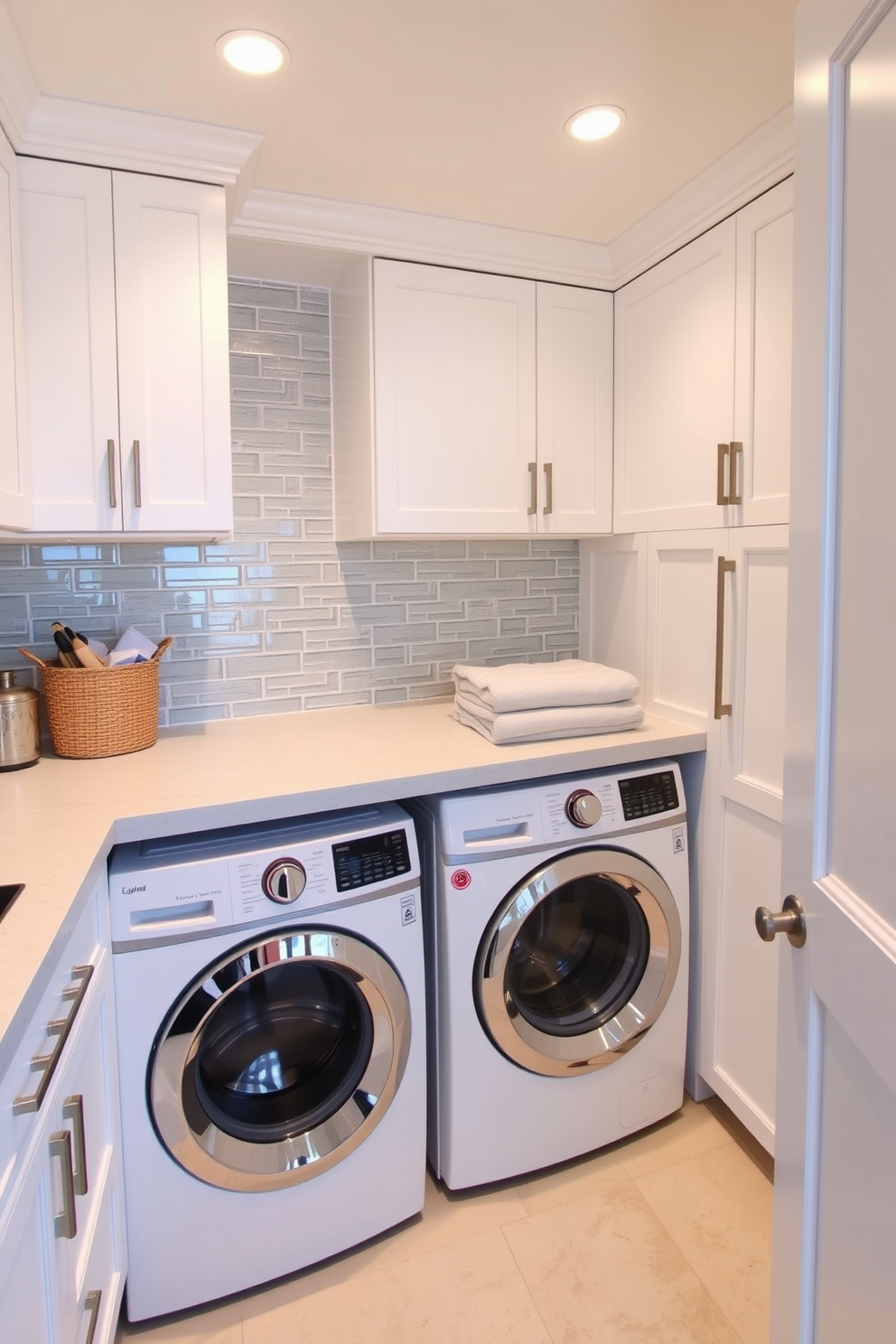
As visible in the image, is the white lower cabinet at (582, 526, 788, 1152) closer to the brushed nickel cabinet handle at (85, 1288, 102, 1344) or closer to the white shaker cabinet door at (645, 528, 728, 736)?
the white shaker cabinet door at (645, 528, 728, 736)

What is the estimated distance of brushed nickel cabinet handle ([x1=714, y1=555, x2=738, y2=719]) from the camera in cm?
174

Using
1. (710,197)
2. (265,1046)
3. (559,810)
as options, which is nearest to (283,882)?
(265,1046)

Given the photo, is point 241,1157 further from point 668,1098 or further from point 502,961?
point 668,1098

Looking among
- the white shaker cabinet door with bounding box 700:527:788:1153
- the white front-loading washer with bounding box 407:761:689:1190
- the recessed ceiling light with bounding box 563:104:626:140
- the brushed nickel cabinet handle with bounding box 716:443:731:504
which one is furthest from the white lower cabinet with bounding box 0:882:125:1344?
the recessed ceiling light with bounding box 563:104:626:140

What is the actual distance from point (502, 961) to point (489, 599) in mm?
1120

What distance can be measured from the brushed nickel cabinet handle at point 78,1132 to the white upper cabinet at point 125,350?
3.42 ft

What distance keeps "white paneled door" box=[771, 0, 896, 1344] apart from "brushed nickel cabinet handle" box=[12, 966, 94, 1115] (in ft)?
2.80

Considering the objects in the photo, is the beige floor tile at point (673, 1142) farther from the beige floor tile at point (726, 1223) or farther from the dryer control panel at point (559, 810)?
the dryer control panel at point (559, 810)

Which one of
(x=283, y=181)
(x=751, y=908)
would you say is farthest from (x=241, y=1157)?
(x=283, y=181)

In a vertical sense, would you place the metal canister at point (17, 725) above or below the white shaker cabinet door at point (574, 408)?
below

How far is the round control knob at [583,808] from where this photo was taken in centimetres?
171

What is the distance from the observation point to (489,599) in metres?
2.39

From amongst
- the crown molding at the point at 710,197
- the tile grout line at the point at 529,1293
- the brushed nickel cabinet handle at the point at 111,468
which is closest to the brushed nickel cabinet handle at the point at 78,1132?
the tile grout line at the point at 529,1293

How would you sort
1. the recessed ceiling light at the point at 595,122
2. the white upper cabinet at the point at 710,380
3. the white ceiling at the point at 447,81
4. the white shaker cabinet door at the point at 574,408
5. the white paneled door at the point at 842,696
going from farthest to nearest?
the white shaker cabinet door at the point at 574,408 < the white upper cabinet at the point at 710,380 < the recessed ceiling light at the point at 595,122 < the white ceiling at the point at 447,81 < the white paneled door at the point at 842,696
